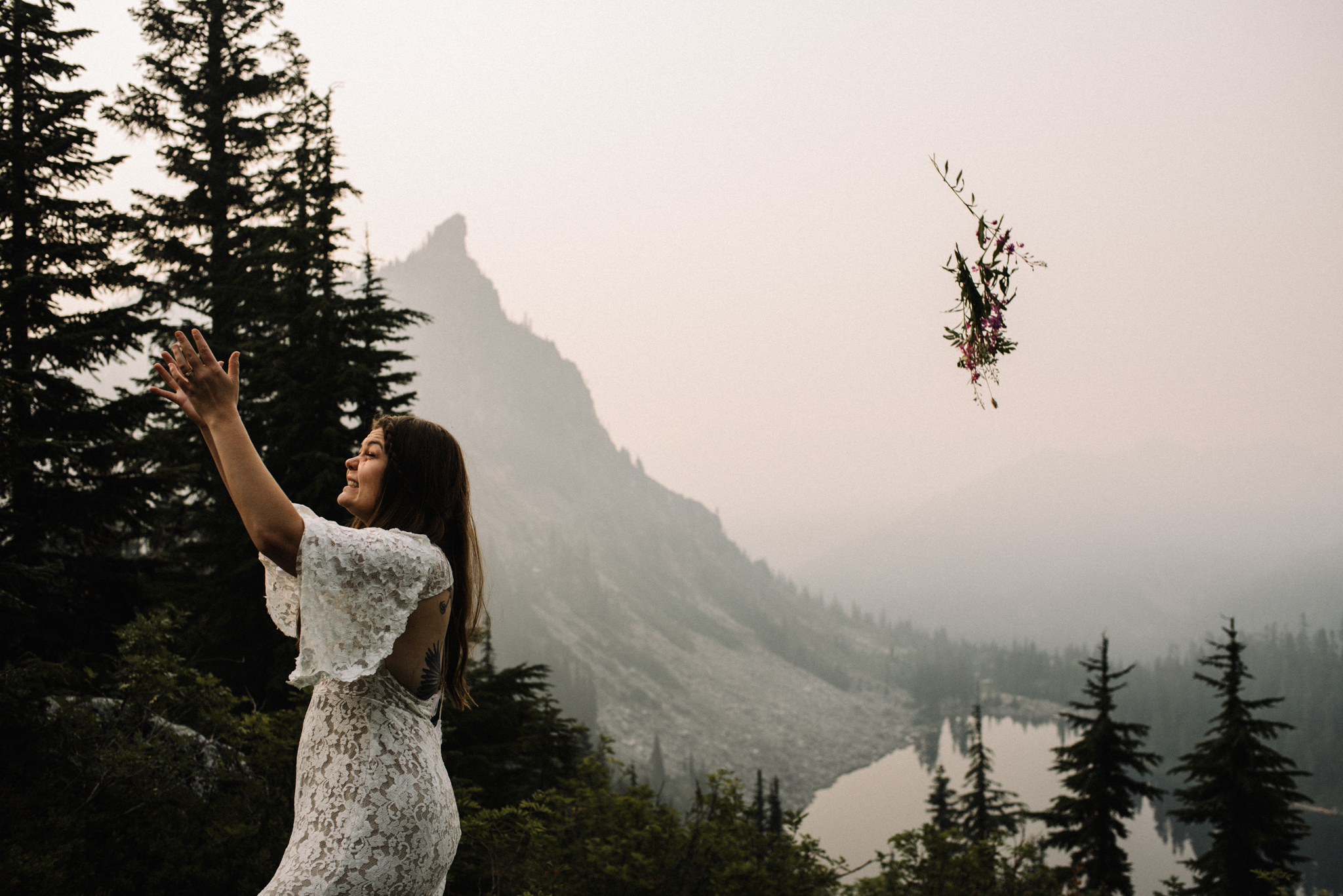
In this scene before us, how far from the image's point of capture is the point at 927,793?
130125 mm

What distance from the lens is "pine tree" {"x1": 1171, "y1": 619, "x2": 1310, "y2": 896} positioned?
20.6 m

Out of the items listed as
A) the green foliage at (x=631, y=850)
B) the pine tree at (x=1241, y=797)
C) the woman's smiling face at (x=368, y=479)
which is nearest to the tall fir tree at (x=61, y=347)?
the green foliage at (x=631, y=850)

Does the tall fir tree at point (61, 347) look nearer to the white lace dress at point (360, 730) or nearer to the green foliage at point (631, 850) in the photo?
the green foliage at point (631, 850)

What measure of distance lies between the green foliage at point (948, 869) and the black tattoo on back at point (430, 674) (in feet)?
22.5

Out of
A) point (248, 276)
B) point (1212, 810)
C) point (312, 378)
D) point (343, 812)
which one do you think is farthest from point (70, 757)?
point (1212, 810)

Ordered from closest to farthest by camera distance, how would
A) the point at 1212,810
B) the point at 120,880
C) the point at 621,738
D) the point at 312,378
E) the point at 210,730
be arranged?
the point at 120,880, the point at 210,730, the point at 312,378, the point at 1212,810, the point at 621,738

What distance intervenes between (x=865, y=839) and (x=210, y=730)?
373 ft

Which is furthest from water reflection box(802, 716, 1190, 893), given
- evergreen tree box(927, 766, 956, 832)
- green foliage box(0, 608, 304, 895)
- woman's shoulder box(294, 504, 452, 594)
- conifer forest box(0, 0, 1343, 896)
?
woman's shoulder box(294, 504, 452, 594)

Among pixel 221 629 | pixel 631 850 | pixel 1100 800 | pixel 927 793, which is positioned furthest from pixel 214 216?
pixel 927 793

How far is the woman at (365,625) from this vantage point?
6.46ft

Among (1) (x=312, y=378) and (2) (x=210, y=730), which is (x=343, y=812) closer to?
(2) (x=210, y=730)

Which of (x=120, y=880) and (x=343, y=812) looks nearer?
(x=343, y=812)

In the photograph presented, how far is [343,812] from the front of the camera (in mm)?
2105

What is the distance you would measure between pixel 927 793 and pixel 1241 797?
407ft
